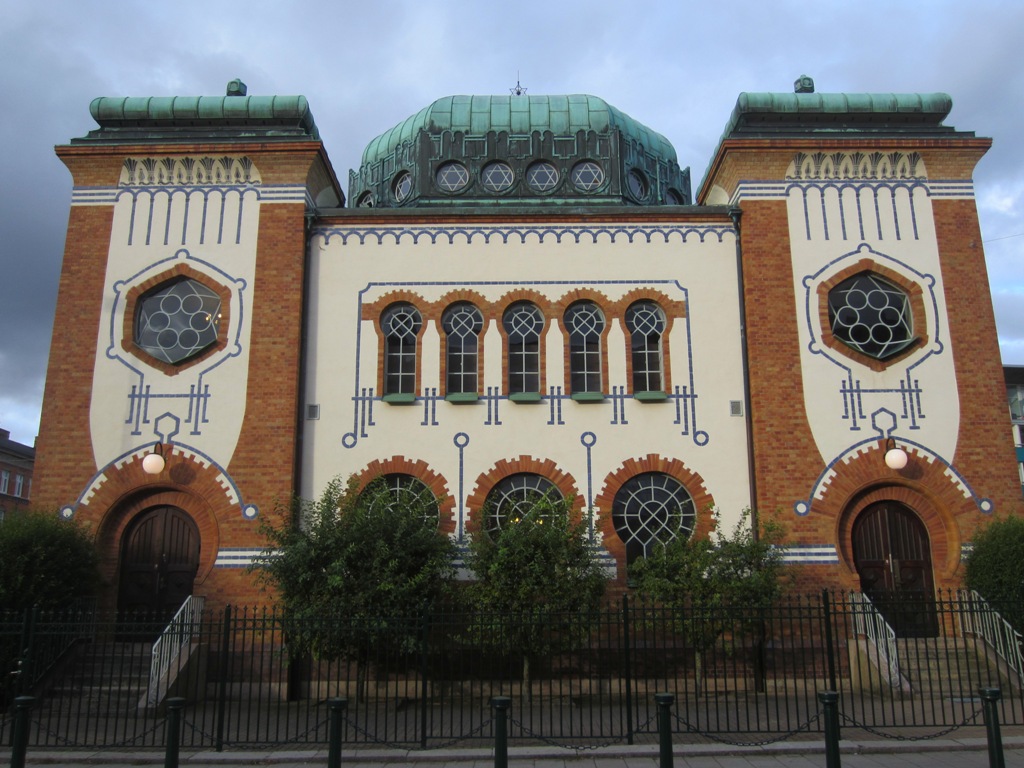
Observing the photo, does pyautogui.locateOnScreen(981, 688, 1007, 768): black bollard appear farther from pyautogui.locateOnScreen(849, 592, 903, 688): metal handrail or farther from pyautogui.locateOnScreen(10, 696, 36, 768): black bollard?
pyautogui.locateOnScreen(10, 696, 36, 768): black bollard

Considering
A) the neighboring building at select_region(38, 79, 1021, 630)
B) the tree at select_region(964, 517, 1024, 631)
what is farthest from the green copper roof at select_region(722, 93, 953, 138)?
the tree at select_region(964, 517, 1024, 631)

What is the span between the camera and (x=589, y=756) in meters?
9.96

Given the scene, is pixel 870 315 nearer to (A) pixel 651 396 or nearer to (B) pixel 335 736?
(A) pixel 651 396

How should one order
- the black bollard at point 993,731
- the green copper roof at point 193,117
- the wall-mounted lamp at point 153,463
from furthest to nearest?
the green copper roof at point 193,117 < the wall-mounted lamp at point 153,463 < the black bollard at point 993,731

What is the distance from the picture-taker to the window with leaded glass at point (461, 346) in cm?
1608

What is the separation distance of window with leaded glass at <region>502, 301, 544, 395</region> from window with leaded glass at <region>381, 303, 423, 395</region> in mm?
1696

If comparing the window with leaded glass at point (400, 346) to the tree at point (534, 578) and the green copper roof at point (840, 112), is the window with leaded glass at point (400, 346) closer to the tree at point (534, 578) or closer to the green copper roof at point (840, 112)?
the tree at point (534, 578)

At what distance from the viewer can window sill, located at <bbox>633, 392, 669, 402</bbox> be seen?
51.5 ft

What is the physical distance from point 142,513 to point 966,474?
1419 cm

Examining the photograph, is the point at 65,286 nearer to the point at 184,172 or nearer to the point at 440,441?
the point at 184,172

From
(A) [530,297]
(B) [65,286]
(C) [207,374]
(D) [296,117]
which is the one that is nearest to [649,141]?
(A) [530,297]

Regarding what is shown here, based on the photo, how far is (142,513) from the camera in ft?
50.4

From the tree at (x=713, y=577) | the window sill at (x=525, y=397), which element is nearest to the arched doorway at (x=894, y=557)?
the tree at (x=713, y=577)

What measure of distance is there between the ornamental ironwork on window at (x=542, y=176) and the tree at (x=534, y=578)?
27.0 feet
